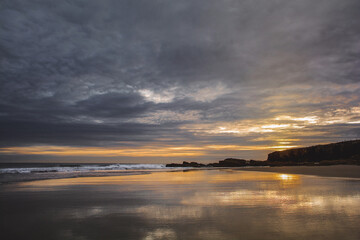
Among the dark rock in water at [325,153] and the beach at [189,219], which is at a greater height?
the dark rock in water at [325,153]

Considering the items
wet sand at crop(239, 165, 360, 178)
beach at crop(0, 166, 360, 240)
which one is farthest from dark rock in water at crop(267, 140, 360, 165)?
beach at crop(0, 166, 360, 240)

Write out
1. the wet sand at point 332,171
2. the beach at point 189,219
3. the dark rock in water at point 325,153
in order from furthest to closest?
the dark rock in water at point 325,153, the wet sand at point 332,171, the beach at point 189,219

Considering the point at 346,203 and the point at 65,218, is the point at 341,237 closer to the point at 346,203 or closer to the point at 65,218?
the point at 346,203

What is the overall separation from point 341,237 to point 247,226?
159 cm

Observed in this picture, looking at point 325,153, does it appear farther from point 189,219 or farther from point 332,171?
point 189,219

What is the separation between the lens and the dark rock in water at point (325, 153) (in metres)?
48.5

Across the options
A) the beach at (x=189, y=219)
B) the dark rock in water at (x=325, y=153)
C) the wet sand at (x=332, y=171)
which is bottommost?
the wet sand at (x=332, y=171)

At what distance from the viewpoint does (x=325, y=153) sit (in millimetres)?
53219

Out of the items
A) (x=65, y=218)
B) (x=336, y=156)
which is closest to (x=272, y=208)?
(x=65, y=218)

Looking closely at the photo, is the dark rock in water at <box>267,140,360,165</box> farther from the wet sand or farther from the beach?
the beach

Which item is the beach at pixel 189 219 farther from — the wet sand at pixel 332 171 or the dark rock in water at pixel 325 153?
the dark rock in water at pixel 325 153

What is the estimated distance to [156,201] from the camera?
825cm

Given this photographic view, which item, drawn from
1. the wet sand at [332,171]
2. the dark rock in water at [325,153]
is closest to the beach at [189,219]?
the wet sand at [332,171]

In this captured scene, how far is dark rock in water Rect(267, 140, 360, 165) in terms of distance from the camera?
48500 millimetres
